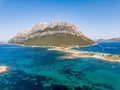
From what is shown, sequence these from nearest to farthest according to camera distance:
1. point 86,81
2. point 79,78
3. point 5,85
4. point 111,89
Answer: point 111,89, point 5,85, point 86,81, point 79,78

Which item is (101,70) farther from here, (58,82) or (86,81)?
(58,82)

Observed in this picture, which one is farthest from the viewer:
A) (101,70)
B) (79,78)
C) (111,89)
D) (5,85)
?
(101,70)

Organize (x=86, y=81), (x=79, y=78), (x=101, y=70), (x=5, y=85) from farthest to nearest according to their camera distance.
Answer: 1. (x=101, y=70)
2. (x=79, y=78)
3. (x=86, y=81)
4. (x=5, y=85)

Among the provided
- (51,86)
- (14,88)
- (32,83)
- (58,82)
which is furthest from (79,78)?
(14,88)

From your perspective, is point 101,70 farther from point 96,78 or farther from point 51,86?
point 51,86

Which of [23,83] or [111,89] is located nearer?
[111,89]

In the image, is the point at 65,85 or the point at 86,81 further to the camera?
the point at 86,81

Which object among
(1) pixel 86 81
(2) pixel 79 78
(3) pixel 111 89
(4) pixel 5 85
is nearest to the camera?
(3) pixel 111 89

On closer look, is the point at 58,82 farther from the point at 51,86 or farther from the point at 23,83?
the point at 23,83

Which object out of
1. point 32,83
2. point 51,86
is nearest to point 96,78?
point 51,86
